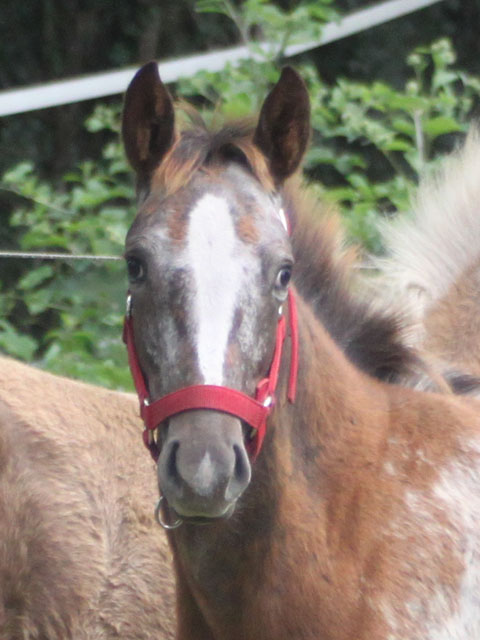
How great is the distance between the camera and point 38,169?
8117 millimetres

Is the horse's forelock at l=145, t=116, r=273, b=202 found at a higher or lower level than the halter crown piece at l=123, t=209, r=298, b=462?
higher

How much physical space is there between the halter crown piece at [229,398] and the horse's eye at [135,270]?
8 centimetres

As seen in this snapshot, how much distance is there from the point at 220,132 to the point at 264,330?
0.51m

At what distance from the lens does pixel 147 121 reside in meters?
2.75

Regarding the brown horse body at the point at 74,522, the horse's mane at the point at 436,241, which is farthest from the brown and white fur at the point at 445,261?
the brown horse body at the point at 74,522

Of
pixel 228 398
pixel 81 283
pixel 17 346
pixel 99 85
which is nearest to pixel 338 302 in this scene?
pixel 228 398

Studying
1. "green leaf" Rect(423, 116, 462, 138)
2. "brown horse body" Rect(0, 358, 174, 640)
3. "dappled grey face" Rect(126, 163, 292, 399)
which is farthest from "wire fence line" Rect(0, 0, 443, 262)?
"dappled grey face" Rect(126, 163, 292, 399)

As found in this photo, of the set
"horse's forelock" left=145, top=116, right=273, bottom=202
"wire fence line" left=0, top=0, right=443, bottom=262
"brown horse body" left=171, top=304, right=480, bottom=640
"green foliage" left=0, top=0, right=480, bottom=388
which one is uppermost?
"wire fence line" left=0, top=0, right=443, bottom=262

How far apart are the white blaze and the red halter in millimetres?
36

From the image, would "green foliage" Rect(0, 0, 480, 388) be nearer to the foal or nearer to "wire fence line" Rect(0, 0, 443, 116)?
"wire fence line" Rect(0, 0, 443, 116)

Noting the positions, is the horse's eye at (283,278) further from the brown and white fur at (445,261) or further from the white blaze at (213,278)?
the brown and white fur at (445,261)

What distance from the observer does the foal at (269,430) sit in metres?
2.46

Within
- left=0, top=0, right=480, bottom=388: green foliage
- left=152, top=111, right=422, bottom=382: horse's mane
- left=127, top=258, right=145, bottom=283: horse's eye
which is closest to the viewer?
left=127, top=258, right=145, bottom=283: horse's eye

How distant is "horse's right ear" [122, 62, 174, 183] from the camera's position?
271 centimetres
